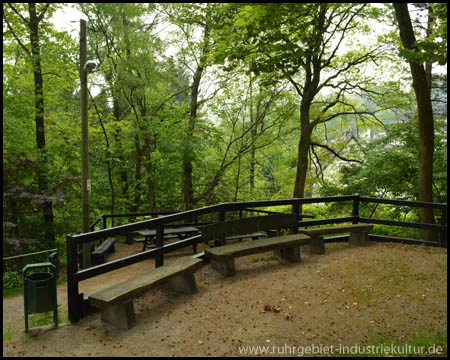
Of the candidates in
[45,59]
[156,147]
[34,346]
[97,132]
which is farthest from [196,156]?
[34,346]

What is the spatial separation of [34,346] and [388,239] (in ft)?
24.9

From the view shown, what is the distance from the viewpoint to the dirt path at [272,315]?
390cm

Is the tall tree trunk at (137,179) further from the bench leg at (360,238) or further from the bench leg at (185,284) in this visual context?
the bench leg at (185,284)

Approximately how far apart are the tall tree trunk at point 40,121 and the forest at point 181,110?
0.17 feet

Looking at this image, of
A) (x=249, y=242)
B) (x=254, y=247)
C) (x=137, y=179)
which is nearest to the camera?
(x=254, y=247)

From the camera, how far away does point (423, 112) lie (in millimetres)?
8039

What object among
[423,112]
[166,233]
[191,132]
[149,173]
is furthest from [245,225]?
[149,173]

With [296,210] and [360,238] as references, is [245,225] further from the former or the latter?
[360,238]

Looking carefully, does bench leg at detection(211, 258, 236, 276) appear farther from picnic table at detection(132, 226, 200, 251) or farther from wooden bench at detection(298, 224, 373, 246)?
picnic table at detection(132, 226, 200, 251)

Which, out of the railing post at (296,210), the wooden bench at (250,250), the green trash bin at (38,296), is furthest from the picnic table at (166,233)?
the green trash bin at (38,296)

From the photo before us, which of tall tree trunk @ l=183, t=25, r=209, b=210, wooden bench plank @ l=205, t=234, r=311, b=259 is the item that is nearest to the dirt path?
wooden bench plank @ l=205, t=234, r=311, b=259

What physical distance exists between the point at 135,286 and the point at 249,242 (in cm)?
269

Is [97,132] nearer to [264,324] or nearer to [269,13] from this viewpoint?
[269,13]

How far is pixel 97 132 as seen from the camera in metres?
16.4
